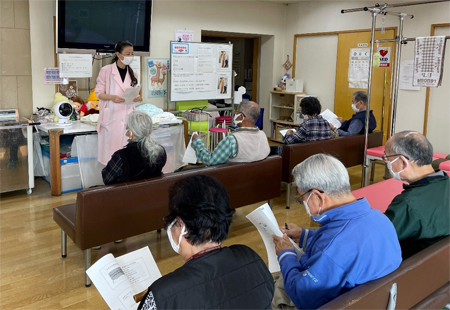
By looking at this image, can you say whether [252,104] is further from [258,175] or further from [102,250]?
[102,250]

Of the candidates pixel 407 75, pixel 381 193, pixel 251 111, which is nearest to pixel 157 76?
pixel 251 111

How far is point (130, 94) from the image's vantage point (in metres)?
4.23

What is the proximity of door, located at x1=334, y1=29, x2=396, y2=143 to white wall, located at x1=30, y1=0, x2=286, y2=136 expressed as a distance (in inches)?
53.7

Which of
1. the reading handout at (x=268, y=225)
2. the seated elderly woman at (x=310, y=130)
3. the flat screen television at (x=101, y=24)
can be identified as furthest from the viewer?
the flat screen television at (x=101, y=24)

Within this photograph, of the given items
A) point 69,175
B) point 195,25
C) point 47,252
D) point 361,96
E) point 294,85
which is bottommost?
point 47,252

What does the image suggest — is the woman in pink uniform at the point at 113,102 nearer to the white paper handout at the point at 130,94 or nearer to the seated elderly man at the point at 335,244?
the white paper handout at the point at 130,94

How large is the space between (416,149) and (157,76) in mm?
4699

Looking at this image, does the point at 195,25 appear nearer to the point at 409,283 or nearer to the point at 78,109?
the point at 78,109

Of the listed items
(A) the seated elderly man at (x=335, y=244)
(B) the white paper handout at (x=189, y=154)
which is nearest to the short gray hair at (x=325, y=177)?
(A) the seated elderly man at (x=335, y=244)

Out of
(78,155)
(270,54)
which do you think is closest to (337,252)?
(78,155)

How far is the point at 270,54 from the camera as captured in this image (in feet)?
25.9

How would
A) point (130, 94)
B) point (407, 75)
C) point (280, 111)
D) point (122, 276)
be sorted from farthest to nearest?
point (280, 111)
point (407, 75)
point (130, 94)
point (122, 276)

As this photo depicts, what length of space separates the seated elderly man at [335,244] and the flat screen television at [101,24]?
4.16 meters

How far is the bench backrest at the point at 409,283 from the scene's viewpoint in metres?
1.41
